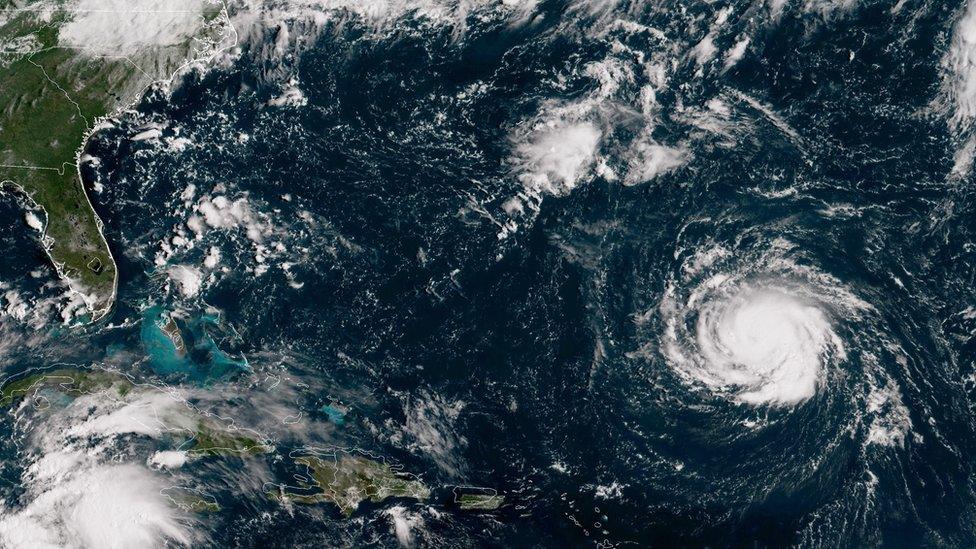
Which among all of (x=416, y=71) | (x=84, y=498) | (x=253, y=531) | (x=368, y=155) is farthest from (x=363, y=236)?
(x=84, y=498)

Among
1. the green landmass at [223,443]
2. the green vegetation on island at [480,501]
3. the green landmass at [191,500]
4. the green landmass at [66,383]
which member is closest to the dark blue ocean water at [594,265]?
the green vegetation on island at [480,501]

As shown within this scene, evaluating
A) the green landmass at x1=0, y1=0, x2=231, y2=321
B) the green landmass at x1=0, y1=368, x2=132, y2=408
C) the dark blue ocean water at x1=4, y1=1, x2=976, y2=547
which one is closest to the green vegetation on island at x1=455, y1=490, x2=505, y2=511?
the dark blue ocean water at x1=4, y1=1, x2=976, y2=547

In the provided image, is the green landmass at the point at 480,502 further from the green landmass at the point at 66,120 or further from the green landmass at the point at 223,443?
the green landmass at the point at 66,120

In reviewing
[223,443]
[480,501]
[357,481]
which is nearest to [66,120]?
[223,443]

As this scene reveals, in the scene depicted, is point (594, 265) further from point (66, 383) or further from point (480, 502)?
point (66, 383)

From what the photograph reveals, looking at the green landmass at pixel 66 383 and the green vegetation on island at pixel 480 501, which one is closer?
the green vegetation on island at pixel 480 501

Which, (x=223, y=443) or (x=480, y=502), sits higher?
(x=223, y=443)
